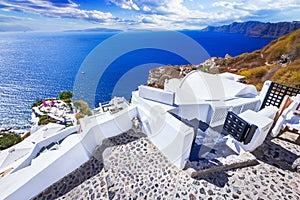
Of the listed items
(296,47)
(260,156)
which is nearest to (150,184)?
(260,156)

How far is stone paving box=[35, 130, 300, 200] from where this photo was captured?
3.00 meters

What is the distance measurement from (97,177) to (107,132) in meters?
1.22

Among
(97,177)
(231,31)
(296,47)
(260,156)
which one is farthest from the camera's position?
(231,31)

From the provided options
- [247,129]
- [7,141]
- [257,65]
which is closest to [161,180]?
[247,129]

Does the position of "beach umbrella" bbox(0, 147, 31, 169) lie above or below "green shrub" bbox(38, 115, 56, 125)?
above

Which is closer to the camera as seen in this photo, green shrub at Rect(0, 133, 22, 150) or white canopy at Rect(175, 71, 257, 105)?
white canopy at Rect(175, 71, 257, 105)

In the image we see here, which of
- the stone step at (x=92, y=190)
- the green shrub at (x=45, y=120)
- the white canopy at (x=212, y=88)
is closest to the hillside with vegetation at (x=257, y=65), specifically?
the white canopy at (x=212, y=88)

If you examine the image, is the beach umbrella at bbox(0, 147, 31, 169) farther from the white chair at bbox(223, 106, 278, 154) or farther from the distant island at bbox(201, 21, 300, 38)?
the distant island at bbox(201, 21, 300, 38)

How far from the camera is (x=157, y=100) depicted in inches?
188

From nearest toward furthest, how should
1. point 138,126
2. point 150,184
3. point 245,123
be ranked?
1. point 150,184
2. point 245,123
3. point 138,126

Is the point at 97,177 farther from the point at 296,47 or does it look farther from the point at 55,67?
the point at 55,67

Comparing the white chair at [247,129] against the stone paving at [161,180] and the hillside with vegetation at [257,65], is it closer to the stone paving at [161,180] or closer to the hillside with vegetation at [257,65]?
the stone paving at [161,180]

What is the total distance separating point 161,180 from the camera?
10.8 ft

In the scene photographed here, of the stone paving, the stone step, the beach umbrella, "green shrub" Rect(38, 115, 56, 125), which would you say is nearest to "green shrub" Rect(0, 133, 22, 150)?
"green shrub" Rect(38, 115, 56, 125)
